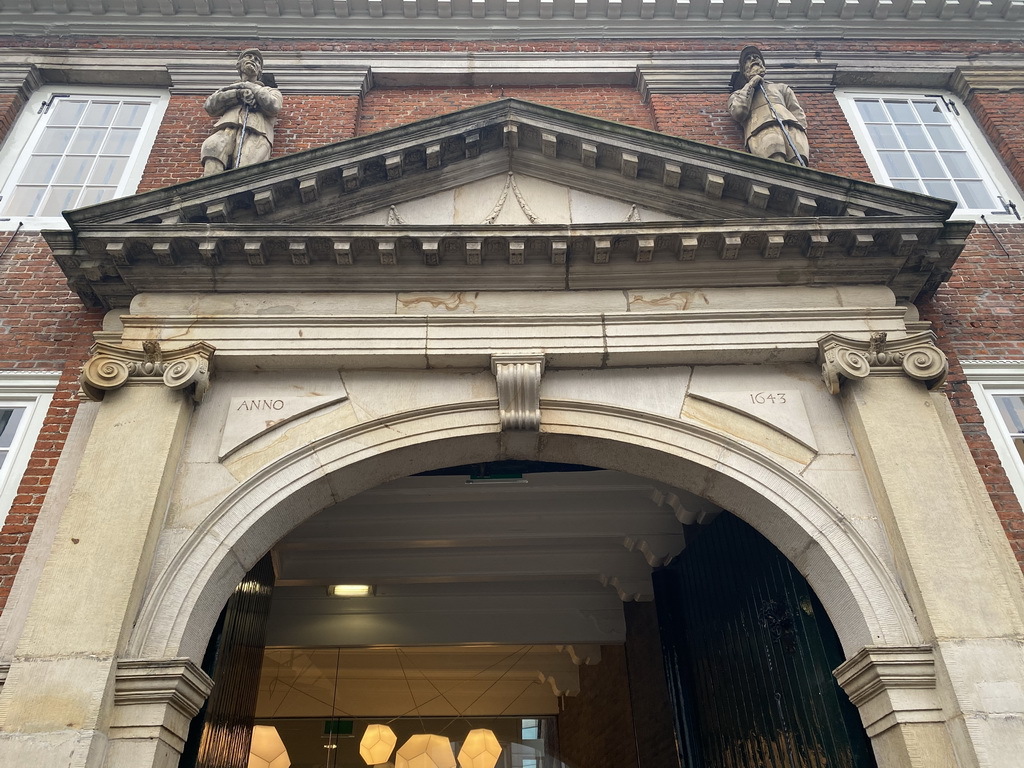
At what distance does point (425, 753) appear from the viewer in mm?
11641

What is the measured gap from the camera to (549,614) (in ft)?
33.4

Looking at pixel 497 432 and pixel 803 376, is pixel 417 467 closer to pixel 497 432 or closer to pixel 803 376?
pixel 497 432

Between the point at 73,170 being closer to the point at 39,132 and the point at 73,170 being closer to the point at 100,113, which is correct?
the point at 39,132

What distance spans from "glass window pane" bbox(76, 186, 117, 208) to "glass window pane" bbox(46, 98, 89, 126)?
135 centimetres

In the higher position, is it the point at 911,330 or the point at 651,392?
the point at 911,330

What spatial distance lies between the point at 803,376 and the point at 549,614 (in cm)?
538

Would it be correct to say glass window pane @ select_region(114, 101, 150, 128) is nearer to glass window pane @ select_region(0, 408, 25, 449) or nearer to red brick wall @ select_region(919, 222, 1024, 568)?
glass window pane @ select_region(0, 408, 25, 449)

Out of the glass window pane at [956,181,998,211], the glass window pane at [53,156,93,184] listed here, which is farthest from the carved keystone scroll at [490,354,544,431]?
the glass window pane at [956,181,998,211]

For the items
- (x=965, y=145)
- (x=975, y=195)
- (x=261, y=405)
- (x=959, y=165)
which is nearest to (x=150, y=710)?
(x=261, y=405)

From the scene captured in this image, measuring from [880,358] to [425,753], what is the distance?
30.0ft

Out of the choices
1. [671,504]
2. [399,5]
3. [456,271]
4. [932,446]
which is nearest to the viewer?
[932,446]

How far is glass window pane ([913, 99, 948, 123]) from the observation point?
9.43 metres

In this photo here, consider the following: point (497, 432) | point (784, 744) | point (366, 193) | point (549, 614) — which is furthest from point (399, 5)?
point (784, 744)

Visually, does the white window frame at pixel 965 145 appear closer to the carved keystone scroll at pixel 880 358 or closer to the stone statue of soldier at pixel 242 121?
the carved keystone scroll at pixel 880 358
